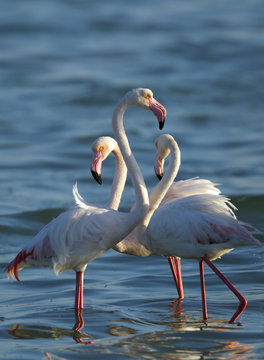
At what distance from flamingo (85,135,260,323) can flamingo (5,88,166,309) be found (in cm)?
→ 23

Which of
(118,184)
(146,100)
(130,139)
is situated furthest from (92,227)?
(130,139)

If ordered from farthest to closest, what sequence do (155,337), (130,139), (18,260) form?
(130,139), (18,260), (155,337)

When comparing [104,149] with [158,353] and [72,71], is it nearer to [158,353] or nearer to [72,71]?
[158,353]

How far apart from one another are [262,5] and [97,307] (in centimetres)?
2046

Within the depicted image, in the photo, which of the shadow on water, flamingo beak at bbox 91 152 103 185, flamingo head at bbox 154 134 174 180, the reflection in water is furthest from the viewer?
flamingo head at bbox 154 134 174 180

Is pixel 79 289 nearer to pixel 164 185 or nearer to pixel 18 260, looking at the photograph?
pixel 18 260

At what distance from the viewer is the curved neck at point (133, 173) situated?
6031 millimetres

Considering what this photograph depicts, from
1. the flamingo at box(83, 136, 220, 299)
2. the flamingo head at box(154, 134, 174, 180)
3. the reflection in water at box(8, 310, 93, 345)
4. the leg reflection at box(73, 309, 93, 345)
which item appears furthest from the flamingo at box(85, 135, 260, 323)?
the reflection in water at box(8, 310, 93, 345)

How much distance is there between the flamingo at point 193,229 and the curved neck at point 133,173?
0.19 metres

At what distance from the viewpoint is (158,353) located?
17.5 ft

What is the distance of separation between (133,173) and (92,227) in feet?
1.96

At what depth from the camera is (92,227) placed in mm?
6020

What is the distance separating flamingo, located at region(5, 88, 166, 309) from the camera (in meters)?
6.02

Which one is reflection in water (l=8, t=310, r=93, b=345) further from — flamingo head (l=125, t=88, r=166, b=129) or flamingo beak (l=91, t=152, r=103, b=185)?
flamingo head (l=125, t=88, r=166, b=129)
